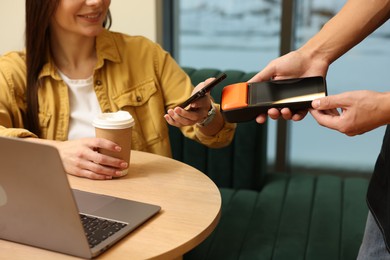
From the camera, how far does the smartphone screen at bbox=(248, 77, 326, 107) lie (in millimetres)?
1269

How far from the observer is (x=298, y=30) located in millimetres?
3002

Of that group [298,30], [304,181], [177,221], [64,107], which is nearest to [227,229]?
[304,181]

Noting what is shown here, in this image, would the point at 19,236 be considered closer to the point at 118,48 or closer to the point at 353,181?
the point at 118,48

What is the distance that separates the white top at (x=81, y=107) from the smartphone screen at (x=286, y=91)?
0.57m

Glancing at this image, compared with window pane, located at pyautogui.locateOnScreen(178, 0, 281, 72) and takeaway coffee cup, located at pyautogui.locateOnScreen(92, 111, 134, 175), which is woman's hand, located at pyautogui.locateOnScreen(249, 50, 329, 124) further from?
window pane, located at pyautogui.locateOnScreen(178, 0, 281, 72)

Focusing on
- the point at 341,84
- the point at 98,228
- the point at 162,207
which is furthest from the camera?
the point at 341,84

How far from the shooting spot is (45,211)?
3.13ft

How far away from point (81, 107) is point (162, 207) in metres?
0.62

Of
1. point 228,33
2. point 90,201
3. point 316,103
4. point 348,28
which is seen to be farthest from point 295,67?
point 228,33

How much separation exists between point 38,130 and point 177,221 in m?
0.73

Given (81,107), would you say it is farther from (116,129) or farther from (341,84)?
(341,84)

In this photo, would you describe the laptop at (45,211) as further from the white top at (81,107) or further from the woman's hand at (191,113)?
the white top at (81,107)

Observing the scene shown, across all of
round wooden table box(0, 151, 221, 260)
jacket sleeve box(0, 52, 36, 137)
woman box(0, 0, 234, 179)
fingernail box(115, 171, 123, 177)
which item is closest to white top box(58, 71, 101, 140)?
woman box(0, 0, 234, 179)

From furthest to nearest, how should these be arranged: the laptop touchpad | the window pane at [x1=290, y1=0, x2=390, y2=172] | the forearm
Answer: the window pane at [x1=290, y1=0, x2=390, y2=172], the forearm, the laptop touchpad
